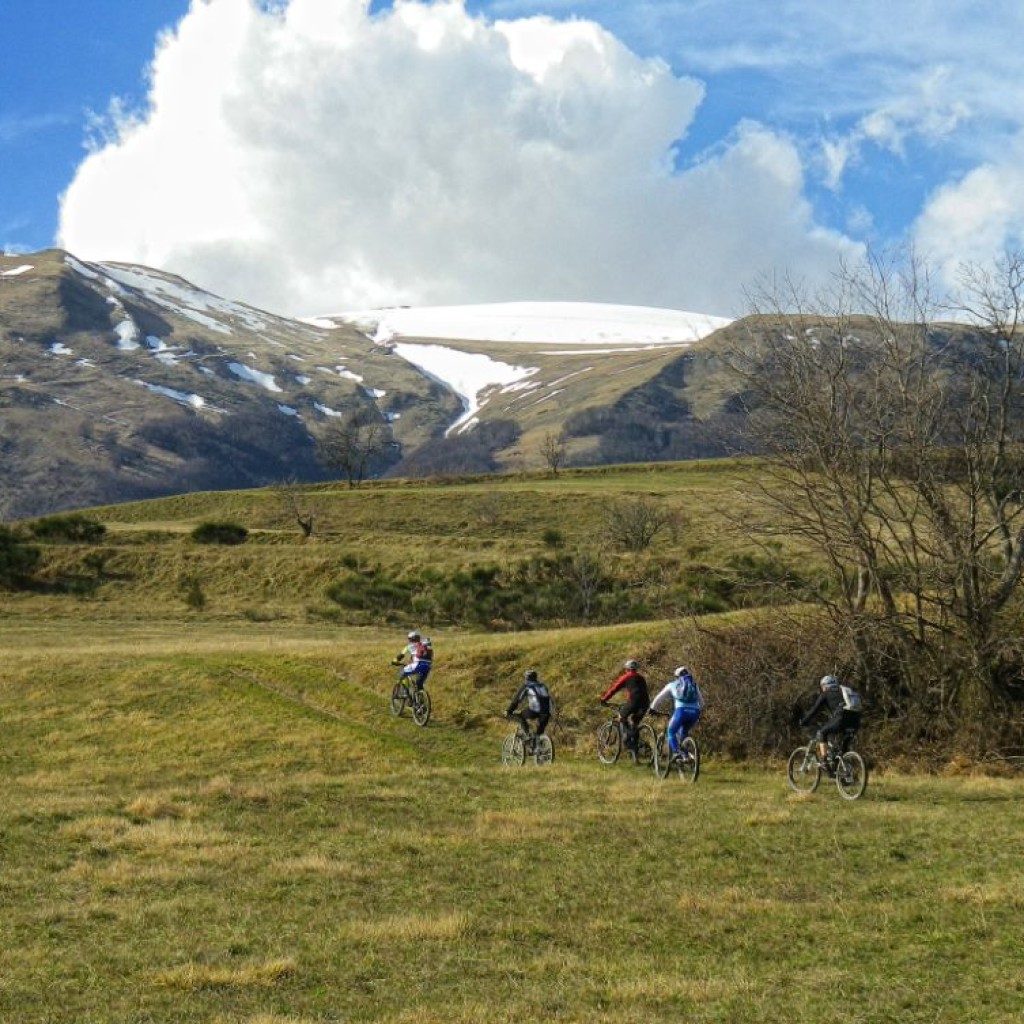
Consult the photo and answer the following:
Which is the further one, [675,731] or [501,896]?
[675,731]

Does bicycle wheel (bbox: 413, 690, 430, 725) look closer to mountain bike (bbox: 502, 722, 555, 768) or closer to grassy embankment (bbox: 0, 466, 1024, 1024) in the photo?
grassy embankment (bbox: 0, 466, 1024, 1024)

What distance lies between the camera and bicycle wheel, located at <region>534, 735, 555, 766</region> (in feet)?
94.1

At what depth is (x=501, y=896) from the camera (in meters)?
14.7

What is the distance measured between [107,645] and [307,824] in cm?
3321

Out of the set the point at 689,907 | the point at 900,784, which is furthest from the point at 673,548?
the point at 689,907

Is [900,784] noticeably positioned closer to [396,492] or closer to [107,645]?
[107,645]

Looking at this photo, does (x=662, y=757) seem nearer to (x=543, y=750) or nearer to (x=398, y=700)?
(x=543, y=750)

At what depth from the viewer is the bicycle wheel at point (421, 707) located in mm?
35000

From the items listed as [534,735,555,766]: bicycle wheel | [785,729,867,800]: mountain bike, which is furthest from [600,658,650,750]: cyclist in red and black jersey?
[785,729,867,800]: mountain bike

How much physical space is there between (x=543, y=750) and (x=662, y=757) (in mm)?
3534

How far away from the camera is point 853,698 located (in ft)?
73.9

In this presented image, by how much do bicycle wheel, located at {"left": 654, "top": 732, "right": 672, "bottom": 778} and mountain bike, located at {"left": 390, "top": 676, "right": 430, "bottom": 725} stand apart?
403 inches

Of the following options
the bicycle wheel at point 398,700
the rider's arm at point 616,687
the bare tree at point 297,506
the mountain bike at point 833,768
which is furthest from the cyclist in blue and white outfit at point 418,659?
the bare tree at point 297,506

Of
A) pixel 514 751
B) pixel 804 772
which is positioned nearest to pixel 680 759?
pixel 804 772
